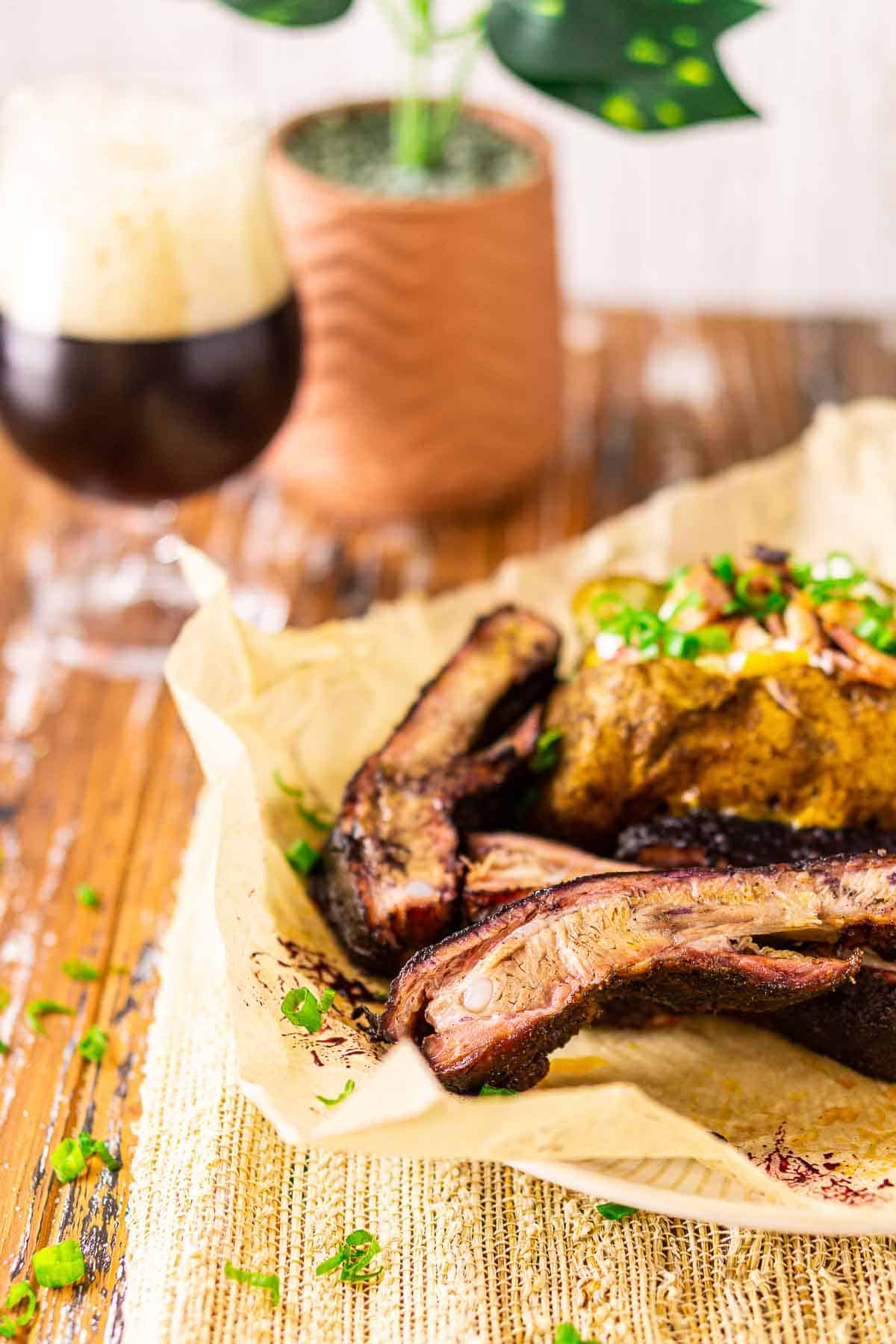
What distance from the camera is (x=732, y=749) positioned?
282cm

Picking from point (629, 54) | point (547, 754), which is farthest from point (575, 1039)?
point (629, 54)

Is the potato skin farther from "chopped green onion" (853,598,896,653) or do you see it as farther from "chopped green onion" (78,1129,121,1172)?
"chopped green onion" (78,1129,121,1172)

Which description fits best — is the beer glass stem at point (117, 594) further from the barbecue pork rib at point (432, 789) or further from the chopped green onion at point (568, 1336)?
the chopped green onion at point (568, 1336)

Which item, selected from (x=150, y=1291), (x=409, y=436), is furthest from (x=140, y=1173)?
(x=409, y=436)

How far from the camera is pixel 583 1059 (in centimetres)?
251

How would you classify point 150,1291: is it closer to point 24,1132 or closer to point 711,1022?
point 24,1132

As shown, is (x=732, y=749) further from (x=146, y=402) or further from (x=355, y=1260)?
(x=146, y=402)

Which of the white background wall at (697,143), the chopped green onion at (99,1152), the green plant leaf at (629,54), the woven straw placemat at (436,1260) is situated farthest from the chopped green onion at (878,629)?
the white background wall at (697,143)

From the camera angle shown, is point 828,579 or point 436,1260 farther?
point 828,579

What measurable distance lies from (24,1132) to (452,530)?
2393 mm

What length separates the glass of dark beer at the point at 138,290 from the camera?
340 cm

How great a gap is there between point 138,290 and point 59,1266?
222 cm

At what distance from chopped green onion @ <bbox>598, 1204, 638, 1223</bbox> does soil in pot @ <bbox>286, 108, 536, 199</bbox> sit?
2.80 meters

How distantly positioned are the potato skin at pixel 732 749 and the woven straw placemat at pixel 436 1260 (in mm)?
808
